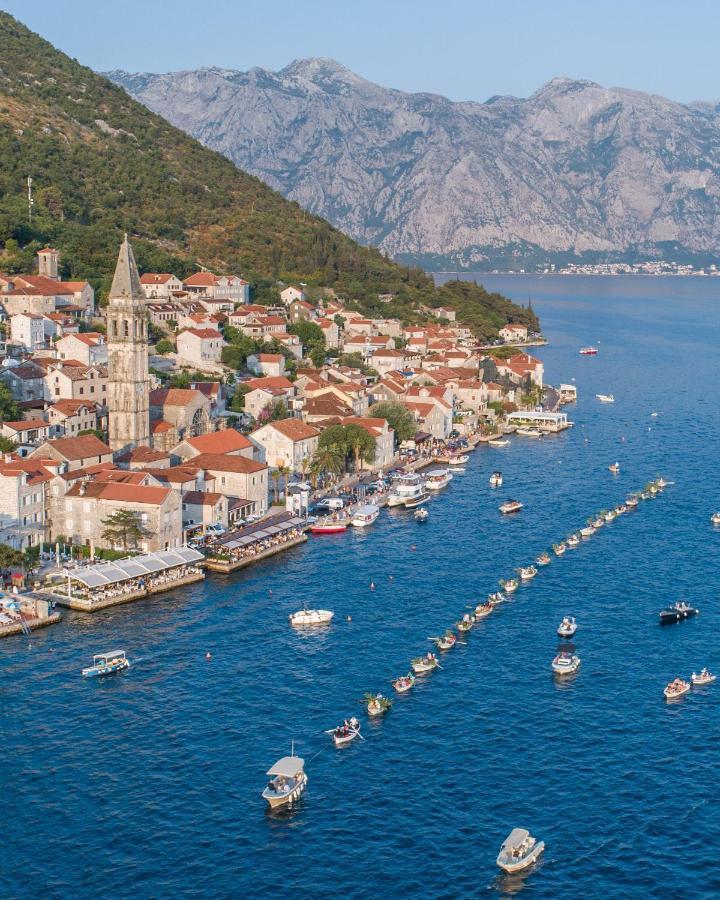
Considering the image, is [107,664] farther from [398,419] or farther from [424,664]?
[398,419]

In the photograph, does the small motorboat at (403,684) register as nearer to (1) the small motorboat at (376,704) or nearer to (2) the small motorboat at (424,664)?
(2) the small motorboat at (424,664)

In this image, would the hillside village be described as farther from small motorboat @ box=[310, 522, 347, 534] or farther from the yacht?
the yacht

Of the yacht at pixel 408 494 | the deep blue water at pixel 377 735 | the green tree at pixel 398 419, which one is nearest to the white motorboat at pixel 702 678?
the deep blue water at pixel 377 735

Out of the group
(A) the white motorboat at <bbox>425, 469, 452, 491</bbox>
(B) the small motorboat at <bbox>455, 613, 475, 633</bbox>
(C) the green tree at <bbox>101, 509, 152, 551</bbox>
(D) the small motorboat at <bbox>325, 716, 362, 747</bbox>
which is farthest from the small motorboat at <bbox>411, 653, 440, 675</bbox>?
(A) the white motorboat at <bbox>425, 469, 452, 491</bbox>

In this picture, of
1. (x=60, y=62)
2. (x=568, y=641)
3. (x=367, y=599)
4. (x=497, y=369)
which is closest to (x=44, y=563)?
(x=367, y=599)

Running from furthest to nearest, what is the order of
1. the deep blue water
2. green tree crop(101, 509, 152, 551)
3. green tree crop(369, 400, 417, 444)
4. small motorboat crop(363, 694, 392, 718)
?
green tree crop(369, 400, 417, 444), green tree crop(101, 509, 152, 551), small motorboat crop(363, 694, 392, 718), the deep blue water
